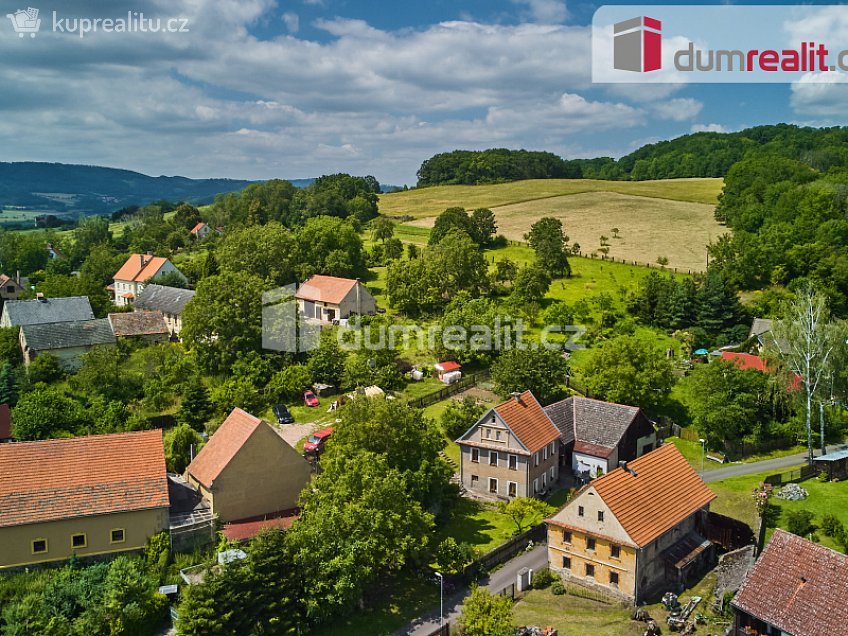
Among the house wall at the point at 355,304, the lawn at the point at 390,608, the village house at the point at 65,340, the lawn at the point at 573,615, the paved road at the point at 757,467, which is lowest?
the lawn at the point at 573,615

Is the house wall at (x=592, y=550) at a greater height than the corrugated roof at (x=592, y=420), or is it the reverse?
the corrugated roof at (x=592, y=420)

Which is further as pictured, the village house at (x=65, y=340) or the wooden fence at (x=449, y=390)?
the village house at (x=65, y=340)

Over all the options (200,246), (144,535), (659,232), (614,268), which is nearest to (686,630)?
(144,535)

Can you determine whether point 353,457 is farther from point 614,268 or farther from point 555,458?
point 614,268

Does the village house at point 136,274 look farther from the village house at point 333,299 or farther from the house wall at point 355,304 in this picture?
the house wall at point 355,304

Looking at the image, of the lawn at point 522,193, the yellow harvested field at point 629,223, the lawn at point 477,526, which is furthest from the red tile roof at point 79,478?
the lawn at point 522,193

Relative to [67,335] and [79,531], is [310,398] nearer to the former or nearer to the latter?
[79,531]
